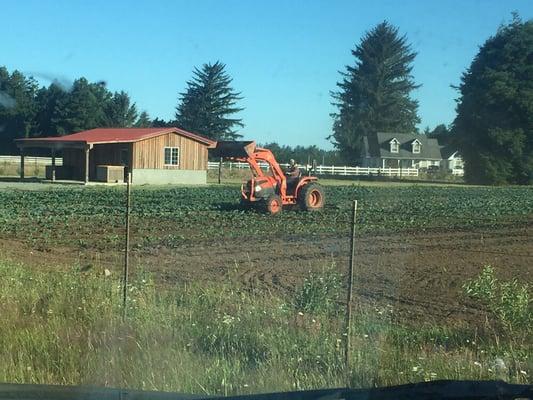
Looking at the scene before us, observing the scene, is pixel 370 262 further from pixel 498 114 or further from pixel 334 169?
pixel 498 114

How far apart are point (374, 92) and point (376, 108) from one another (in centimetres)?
119

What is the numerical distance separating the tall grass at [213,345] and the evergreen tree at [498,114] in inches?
1654

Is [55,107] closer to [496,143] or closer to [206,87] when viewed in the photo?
[206,87]

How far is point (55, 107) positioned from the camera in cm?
4312

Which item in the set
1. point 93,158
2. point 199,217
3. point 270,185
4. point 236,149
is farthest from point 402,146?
point 199,217

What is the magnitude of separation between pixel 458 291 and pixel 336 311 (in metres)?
2.94

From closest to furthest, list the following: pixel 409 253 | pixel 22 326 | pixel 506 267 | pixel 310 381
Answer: pixel 310 381
pixel 22 326
pixel 506 267
pixel 409 253

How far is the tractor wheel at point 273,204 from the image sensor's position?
24578 millimetres

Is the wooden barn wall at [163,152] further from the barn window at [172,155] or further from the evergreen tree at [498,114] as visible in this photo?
the evergreen tree at [498,114]

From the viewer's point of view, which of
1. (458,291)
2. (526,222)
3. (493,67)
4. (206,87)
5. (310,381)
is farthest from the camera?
(493,67)

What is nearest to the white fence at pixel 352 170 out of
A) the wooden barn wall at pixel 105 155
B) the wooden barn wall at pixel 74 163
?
the wooden barn wall at pixel 105 155

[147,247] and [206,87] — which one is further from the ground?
[206,87]

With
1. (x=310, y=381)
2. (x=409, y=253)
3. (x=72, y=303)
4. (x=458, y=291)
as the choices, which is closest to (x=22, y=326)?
(x=72, y=303)

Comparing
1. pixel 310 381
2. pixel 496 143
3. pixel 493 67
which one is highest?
pixel 493 67
